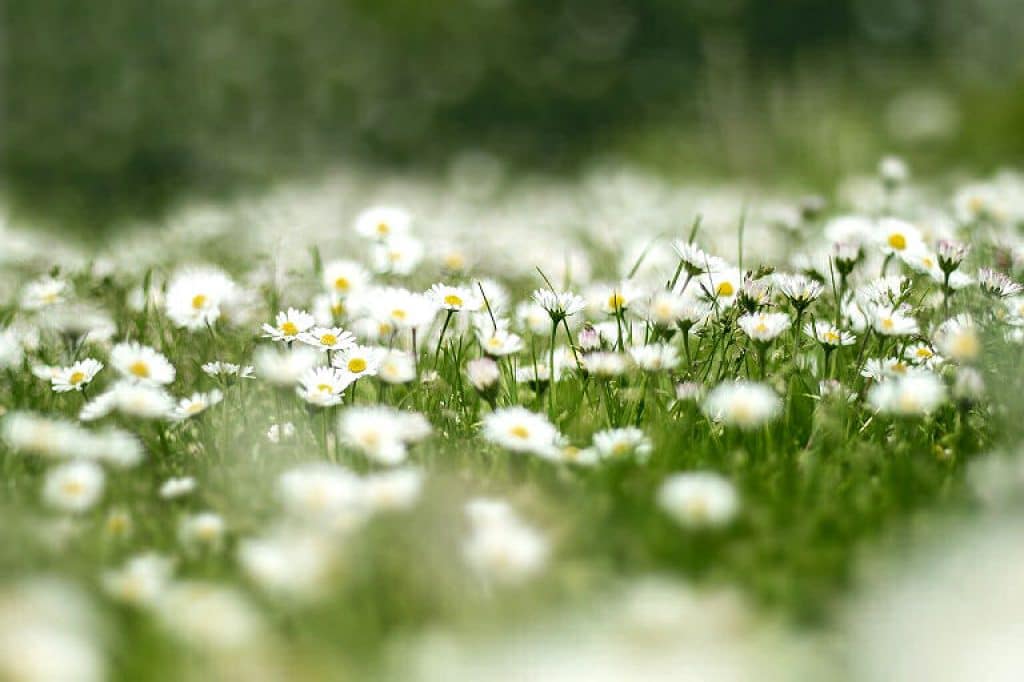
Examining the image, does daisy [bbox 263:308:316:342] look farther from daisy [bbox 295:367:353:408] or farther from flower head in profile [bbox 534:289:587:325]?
flower head in profile [bbox 534:289:587:325]

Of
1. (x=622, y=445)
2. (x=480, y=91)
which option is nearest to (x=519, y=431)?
(x=622, y=445)

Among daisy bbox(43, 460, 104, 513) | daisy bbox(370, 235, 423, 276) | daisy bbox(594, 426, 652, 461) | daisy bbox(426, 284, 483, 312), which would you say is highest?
daisy bbox(370, 235, 423, 276)

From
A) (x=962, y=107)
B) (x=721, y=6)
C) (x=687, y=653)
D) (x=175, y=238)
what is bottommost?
(x=687, y=653)

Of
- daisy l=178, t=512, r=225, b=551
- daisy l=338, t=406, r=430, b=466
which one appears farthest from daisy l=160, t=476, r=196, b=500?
daisy l=338, t=406, r=430, b=466

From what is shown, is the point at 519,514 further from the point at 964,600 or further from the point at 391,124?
the point at 391,124

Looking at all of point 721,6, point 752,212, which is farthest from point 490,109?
point 752,212

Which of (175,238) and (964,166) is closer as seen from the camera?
(175,238)

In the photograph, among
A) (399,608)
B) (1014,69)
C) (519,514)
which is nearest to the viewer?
(399,608)
